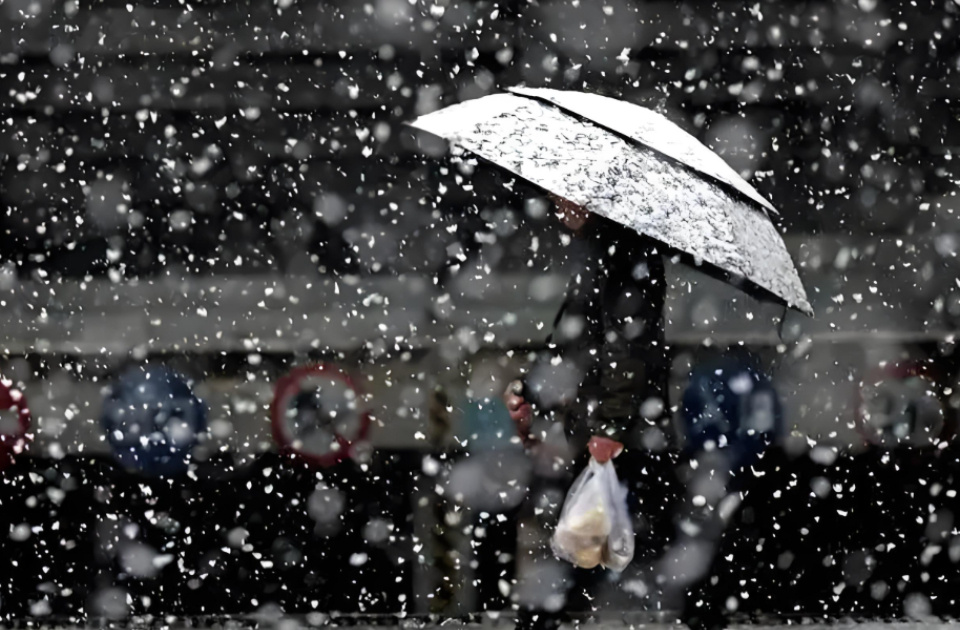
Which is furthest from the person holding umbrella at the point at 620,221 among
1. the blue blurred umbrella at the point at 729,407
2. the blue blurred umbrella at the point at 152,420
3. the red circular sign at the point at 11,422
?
the red circular sign at the point at 11,422

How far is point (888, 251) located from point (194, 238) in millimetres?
2943

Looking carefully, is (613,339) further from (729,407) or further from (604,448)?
(729,407)

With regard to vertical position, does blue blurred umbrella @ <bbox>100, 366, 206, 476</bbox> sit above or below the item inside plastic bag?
above

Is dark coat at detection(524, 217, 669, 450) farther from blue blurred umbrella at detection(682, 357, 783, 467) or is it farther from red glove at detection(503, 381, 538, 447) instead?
blue blurred umbrella at detection(682, 357, 783, 467)

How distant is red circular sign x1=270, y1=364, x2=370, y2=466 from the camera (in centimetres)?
419

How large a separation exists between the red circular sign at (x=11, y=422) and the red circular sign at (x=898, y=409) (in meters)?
3.49

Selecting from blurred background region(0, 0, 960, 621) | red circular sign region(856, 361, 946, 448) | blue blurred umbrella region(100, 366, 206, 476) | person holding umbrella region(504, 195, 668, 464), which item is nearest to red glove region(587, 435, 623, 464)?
person holding umbrella region(504, 195, 668, 464)

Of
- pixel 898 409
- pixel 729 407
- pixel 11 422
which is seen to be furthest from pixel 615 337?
pixel 11 422

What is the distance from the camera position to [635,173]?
258 centimetres

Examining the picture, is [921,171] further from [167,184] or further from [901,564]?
[167,184]

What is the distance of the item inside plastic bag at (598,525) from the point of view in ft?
9.97

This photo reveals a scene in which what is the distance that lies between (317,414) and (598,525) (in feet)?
5.23

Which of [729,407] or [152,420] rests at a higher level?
[152,420]

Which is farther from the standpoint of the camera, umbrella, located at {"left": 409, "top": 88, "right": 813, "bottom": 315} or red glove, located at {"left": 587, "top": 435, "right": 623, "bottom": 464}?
red glove, located at {"left": 587, "top": 435, "right": 623, "bottom": 464}
